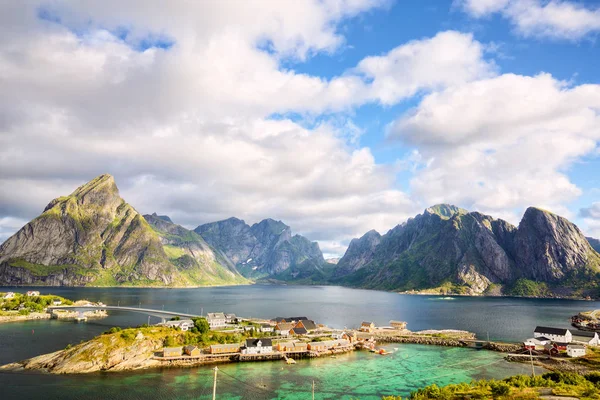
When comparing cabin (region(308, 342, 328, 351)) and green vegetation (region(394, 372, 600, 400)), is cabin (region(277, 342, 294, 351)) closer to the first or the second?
cabin (region(308, 342, 328, 351))

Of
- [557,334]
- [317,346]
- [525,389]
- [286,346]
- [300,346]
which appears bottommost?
[317,346]

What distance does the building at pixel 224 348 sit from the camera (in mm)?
96938

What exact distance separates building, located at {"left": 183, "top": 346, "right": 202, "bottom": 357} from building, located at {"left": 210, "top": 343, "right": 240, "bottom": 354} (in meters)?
3.83

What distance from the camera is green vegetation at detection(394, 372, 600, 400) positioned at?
5678 cm

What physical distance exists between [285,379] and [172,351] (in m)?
31.6

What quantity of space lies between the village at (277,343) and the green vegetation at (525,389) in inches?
1697

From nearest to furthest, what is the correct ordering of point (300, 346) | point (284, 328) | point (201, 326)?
point (300, 346)
point (201, 326)
point (284, 328)

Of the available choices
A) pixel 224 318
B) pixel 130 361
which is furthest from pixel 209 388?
pixel 224 318

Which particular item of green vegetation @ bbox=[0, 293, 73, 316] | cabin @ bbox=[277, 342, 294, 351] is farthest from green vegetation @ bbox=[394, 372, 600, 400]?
green vegetation @ bbox=[0, 293, 73, 316]

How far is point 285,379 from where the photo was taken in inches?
3152

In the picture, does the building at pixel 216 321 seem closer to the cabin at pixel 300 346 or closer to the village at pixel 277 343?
the village at pixel 277 343

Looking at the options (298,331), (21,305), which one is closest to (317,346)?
(298,331)

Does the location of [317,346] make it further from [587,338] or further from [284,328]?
[587,338]

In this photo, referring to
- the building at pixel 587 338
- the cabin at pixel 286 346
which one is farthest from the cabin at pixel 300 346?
the building at pixel 587 338
